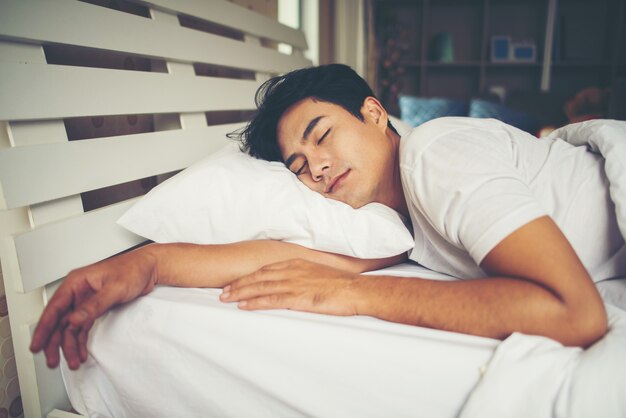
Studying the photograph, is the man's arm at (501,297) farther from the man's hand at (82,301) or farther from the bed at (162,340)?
the man's hand at (82,301)

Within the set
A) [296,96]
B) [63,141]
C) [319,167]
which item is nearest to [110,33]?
[63,141]

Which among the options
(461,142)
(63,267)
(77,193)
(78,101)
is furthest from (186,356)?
(461,142)

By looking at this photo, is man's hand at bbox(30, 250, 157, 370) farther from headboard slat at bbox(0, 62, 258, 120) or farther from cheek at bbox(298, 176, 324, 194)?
cheek at bbox(298, 176, 324, 194)

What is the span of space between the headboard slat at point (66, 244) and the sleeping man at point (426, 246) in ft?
0.28

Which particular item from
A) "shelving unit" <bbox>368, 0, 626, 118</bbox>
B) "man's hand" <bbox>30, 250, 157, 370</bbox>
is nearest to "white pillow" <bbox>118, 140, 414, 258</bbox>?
"man's hand" <bbox>30, 250, 157, 370</bbox>

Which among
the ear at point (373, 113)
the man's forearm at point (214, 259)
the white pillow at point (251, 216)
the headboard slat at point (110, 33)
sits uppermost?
the headboard slat at point (110, 33)

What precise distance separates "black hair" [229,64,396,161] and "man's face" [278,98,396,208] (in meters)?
0.03

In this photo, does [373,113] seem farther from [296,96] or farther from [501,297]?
[501,297]

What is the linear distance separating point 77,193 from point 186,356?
0.40 metres

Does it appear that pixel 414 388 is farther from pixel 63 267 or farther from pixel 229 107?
pixel 229 107

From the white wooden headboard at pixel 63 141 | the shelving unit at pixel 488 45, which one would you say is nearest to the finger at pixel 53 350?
the white wooden headboard at pixel 63 141

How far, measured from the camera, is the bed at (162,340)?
0.63 meters

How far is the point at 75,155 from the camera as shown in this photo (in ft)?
2.77

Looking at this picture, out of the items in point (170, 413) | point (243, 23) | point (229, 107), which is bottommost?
point (170, 413)
